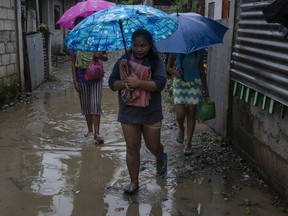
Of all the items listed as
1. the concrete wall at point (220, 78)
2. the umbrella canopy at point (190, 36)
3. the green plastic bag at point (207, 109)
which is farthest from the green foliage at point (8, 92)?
the green plastic bag at point (207, 109)

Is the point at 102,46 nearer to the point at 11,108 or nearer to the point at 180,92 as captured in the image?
the point at 180,92

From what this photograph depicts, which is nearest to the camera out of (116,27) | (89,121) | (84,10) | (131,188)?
(116,27)

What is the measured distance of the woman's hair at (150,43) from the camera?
3.72 meters

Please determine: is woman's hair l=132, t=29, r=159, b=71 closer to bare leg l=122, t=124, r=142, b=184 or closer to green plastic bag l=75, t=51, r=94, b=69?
bare leg l=122, t=124, r=142, b=184

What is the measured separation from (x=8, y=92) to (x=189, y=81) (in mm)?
4768

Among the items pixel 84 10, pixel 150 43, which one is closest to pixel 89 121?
pixel 84 10

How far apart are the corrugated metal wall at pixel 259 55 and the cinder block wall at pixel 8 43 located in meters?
5.26

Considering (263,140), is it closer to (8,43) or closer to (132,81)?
(132,81)

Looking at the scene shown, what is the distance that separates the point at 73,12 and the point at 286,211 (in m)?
3.94

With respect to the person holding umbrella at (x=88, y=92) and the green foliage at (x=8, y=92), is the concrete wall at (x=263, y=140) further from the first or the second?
the green foliage at (x=8, y=92)

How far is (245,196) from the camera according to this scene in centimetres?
410

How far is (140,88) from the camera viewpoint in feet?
12.3

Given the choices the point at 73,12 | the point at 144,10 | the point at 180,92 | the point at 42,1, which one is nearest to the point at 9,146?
the point at 73,12

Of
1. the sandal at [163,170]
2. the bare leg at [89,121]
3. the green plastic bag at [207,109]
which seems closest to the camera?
the sandal at [163,170]
